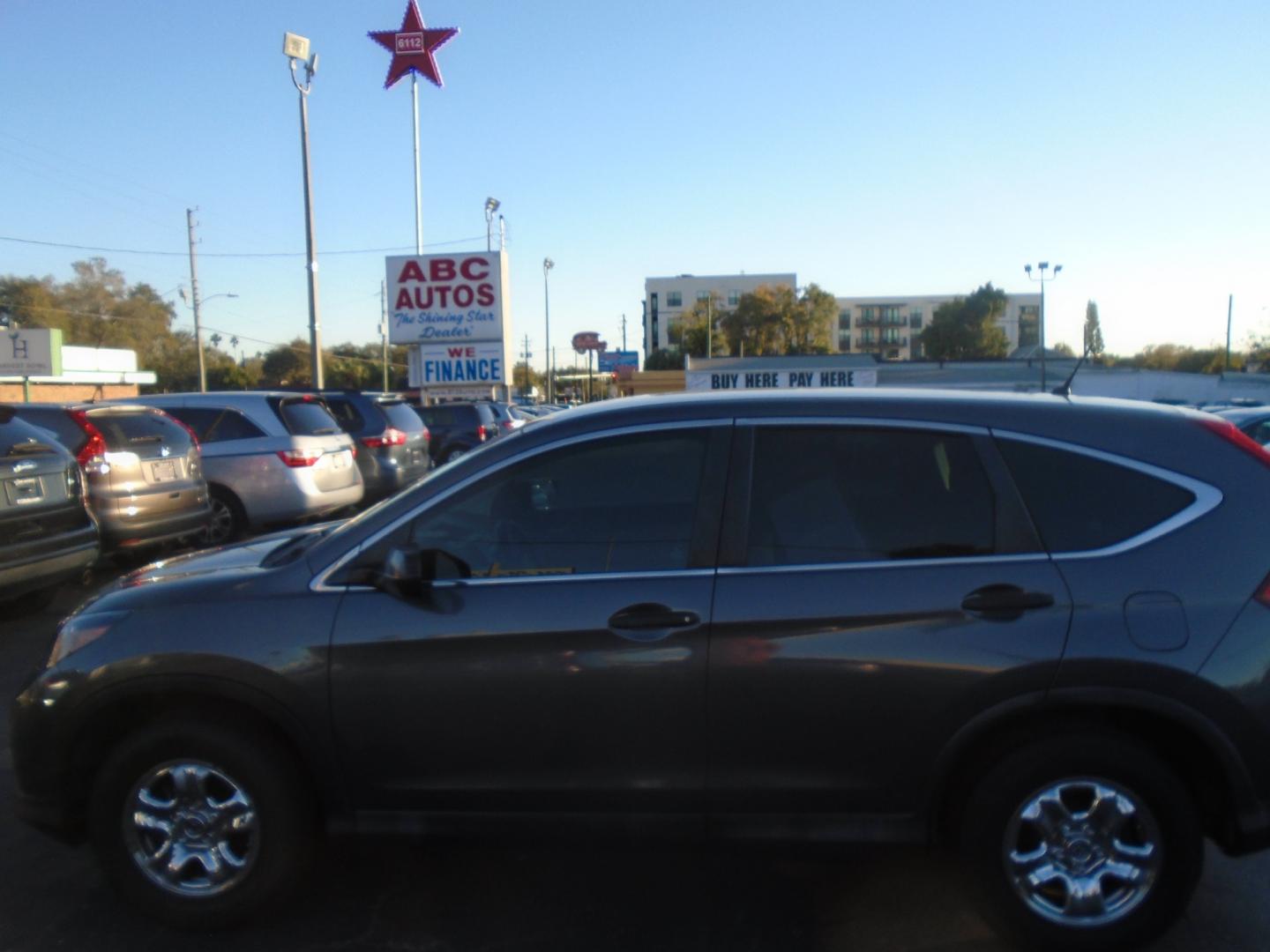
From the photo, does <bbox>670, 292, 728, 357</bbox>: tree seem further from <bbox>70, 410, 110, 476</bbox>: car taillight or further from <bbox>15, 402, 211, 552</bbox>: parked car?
<bbox>70, 410, 110, 476</bbox>: car taillight

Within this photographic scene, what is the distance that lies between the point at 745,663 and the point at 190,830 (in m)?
1.95

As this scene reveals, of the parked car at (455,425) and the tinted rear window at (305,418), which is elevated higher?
the tinted rear window at (305,418)

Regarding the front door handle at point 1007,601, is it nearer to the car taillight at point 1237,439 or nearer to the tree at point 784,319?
the car taillight at point 1237,439

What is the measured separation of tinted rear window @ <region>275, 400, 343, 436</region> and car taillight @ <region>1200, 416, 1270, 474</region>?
973 centimetres

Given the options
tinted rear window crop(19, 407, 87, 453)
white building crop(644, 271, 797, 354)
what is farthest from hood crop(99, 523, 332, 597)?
white building crop(644, 271, 797, 354)

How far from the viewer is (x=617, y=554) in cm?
352

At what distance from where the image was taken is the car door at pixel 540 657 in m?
3.38

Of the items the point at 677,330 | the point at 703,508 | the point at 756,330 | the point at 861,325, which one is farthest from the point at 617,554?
the point at 861,325

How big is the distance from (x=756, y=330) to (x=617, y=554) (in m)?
72.9

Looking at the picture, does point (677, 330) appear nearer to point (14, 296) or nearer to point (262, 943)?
point (14, 296)

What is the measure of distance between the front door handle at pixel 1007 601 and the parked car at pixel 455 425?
63.1 ft

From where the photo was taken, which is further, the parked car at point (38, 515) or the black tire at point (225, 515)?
the black tire at point (225, 515)

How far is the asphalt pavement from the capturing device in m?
3.60

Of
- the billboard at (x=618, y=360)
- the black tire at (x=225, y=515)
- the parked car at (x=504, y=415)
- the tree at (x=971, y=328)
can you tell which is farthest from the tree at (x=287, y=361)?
the black tire at (x=225, y=515)
